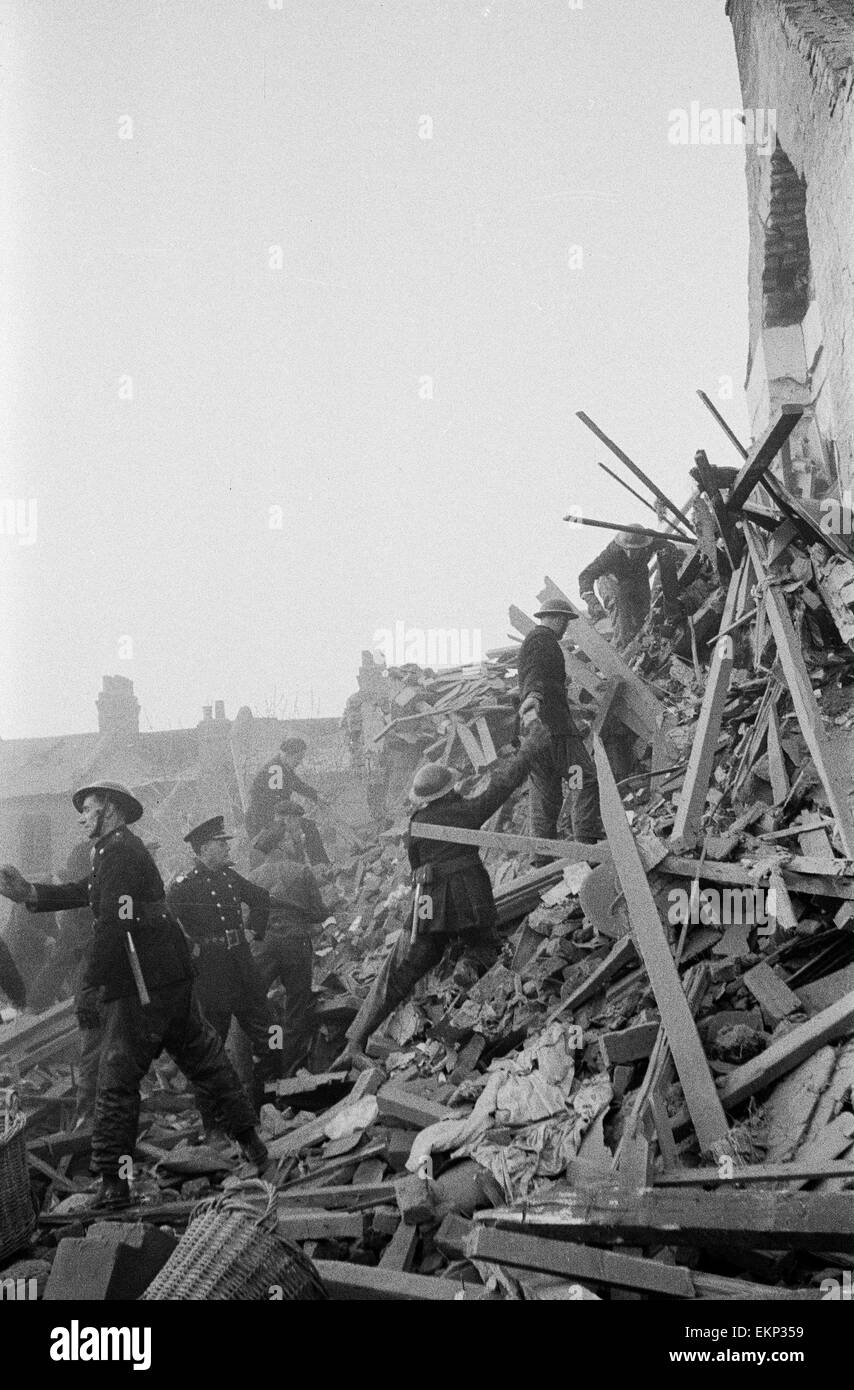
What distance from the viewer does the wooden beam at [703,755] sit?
516 cm

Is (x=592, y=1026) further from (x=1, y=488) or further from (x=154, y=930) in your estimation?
(x=1, y=488)

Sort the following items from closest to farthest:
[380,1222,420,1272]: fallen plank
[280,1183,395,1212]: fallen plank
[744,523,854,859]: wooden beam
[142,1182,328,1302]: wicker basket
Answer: [142,1182,328,1302]: wicker basket
[380,1222,420,1272]: fallen plank
[280,1183,395,1212]: fallen plank
[744,523,854,859]: wooden beam

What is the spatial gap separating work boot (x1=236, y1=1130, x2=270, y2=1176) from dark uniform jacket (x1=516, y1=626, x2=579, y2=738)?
11.3 feet

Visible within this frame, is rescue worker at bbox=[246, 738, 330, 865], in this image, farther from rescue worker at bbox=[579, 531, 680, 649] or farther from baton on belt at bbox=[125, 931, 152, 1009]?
baton on belt at bbox=[125, 931, 152, 1009]

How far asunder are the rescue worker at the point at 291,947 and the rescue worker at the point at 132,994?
1308mm

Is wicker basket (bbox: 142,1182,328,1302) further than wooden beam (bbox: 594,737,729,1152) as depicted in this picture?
No

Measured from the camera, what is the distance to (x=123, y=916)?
5.03m

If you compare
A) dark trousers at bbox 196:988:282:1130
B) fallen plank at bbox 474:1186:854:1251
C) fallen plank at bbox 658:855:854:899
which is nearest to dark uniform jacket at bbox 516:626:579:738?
fallen plank at bbox 658:855:854:899

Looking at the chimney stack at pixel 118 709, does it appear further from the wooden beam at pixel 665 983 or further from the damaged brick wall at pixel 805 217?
the wooden beam at pixel 665 983

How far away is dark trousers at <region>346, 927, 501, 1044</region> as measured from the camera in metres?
5.91

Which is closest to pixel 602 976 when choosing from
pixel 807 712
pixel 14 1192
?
pixel 807 712

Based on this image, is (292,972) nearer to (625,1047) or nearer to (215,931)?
(215,931)

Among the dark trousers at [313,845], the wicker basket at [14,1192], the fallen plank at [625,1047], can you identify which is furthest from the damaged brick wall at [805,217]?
the wicker basket at [14,1192]

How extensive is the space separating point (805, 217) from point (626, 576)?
340 centimetres
